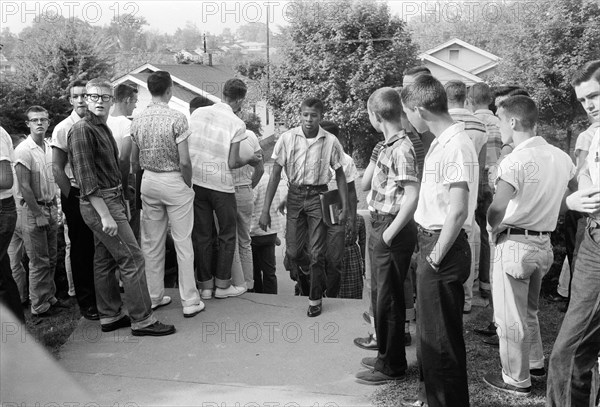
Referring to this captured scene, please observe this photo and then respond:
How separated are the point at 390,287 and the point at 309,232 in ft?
5.18

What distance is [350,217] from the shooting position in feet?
19.6

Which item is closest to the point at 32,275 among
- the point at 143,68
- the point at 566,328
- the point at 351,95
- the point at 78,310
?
the point at 78,310

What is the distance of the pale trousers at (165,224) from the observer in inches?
207

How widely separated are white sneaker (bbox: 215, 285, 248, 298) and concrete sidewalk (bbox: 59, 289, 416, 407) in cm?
14

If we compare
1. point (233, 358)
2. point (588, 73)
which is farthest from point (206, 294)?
point (588, 73)

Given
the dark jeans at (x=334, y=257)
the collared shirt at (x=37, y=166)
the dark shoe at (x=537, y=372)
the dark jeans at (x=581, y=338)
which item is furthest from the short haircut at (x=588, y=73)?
the collared shirt at (x=37, y=166)

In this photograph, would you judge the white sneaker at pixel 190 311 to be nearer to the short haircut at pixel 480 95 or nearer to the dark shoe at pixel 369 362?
the dark shoe at pixel 369 362

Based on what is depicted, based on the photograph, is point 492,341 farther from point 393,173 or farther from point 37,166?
point 37,166

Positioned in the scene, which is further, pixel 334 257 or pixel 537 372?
pixel 334 257

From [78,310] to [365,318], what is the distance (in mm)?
2790

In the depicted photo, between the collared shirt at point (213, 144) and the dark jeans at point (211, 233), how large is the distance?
0.33 ft

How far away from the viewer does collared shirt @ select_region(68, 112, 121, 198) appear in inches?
185

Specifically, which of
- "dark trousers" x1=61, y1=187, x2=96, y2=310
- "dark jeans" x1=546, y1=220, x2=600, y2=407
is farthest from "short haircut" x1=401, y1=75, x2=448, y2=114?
"dark trousers" x1=61, y1=187, x2=96, y2=310

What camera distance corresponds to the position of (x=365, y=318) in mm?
5406
